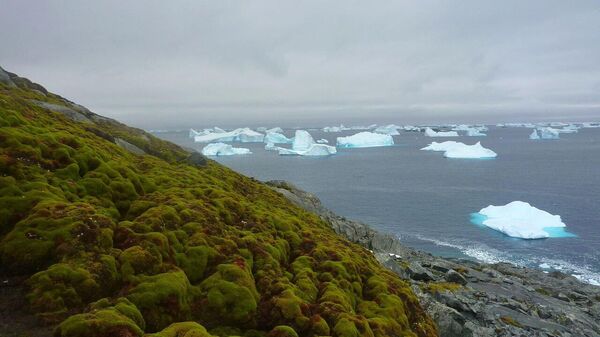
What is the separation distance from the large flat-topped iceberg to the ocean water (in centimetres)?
140

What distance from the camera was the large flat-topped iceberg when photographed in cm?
7562

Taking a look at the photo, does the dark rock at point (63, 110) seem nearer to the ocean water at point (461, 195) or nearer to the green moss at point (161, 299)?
the green moss at point (161, 299)

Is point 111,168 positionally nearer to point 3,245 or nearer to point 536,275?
point 3,245

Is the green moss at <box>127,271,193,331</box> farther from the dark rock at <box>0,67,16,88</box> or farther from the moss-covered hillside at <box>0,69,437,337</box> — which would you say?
the dark rock at <box>0,67,16,88</box>

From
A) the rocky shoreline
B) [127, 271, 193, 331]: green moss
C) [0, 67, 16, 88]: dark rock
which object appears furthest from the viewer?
[0, 67, 16, 88]: dark rock

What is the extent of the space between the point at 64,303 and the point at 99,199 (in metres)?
7.10

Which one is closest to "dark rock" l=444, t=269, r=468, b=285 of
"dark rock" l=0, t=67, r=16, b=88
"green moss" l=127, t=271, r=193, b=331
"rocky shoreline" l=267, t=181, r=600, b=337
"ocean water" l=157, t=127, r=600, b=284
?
"rocky shoreline" l=267, t=181, r=600, b=337

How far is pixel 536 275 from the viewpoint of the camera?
183ft

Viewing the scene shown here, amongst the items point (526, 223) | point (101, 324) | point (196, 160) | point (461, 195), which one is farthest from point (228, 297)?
point (461, 195)

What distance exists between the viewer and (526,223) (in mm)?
76875

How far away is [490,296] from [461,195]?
7774 centimetres

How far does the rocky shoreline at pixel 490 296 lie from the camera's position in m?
28.0

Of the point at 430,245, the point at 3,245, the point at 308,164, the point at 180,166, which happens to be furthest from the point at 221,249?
the point at 308,164

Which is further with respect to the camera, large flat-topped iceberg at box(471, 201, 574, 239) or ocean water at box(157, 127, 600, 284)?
large flat-topped iceberg at box(471, 201, 574, 239)
